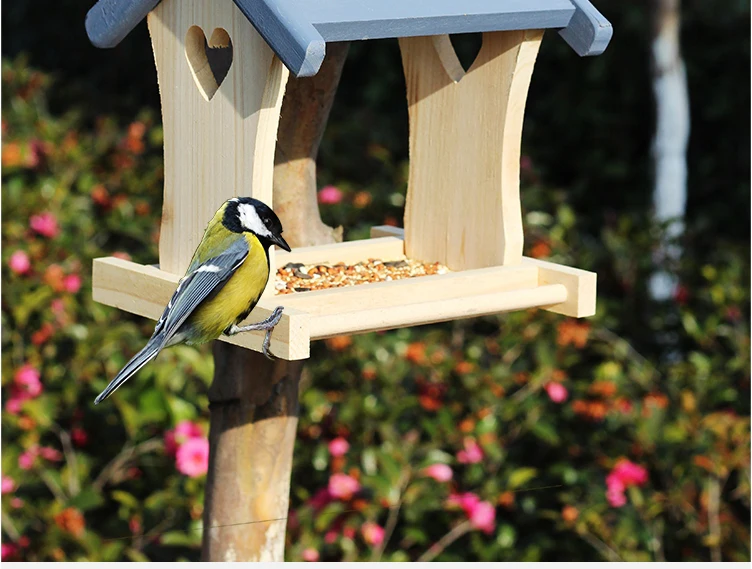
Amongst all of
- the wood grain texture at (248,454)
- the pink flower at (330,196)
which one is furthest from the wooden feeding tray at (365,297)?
the pink flower at (330,196)

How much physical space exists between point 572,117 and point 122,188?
211 cm

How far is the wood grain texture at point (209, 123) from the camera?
205 cm

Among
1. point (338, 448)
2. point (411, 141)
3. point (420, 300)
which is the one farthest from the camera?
point (338, 448)

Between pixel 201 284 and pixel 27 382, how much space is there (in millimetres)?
1720

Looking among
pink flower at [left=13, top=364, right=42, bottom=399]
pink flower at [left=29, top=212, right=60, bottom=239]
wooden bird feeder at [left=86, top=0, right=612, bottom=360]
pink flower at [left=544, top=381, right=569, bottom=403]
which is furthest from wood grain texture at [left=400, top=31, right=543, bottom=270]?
pink flower at [left=29, top=212, right=60, bottom=239]

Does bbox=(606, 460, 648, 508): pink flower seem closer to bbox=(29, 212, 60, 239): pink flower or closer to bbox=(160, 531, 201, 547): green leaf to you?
bbox=(160, 531, 201, 547): green leaf

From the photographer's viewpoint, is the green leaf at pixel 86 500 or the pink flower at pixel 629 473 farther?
the pink flower at pixel 629 473

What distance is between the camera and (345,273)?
2482 millimetres

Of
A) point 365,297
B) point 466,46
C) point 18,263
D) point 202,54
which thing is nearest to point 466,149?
point 365,297

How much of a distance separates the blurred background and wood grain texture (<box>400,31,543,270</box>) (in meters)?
0.63

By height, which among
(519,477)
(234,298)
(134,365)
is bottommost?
(519,477)

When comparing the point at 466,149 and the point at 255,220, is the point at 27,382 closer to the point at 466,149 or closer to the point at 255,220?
the point at 466,149

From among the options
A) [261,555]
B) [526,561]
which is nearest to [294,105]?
[261,555]

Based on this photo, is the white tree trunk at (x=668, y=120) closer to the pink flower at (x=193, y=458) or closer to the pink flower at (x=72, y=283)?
the pink flower at (x=193, y=458)
